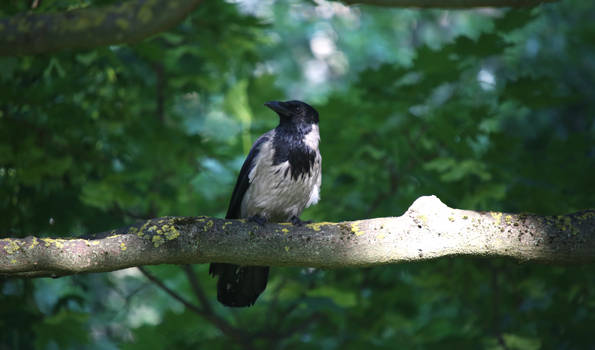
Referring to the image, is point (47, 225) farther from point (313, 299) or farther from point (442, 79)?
point (442, 79)

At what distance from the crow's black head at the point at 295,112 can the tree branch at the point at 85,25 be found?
1.85 metres

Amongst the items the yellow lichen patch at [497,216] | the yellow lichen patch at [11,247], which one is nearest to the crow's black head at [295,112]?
the yellow lichen patch at [497,216]

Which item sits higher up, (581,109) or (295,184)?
(581,109)

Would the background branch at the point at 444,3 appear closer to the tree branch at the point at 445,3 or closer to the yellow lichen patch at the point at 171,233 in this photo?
the tree branch at the point at 445,3

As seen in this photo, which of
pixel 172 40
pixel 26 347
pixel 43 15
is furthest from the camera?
pixel 172 40

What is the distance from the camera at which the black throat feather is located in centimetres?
459

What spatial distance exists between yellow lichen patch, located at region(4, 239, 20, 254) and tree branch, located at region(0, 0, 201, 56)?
1094 millimetres

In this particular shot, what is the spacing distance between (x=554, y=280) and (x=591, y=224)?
2.74 metres

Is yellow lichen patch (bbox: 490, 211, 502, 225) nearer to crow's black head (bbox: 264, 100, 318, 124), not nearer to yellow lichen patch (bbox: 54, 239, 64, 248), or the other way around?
yellow lichen patch (bbox: 54, 239, 64, 248)

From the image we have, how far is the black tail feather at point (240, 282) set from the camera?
4.31 metres

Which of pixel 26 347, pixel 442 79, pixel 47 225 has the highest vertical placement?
pixel 442 79

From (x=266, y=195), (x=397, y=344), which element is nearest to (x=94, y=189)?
(x=266, y=195)

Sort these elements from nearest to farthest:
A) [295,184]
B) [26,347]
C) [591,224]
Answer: [591,224] → [295,184] → [26,347]

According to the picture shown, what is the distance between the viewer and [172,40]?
17.5 ft
